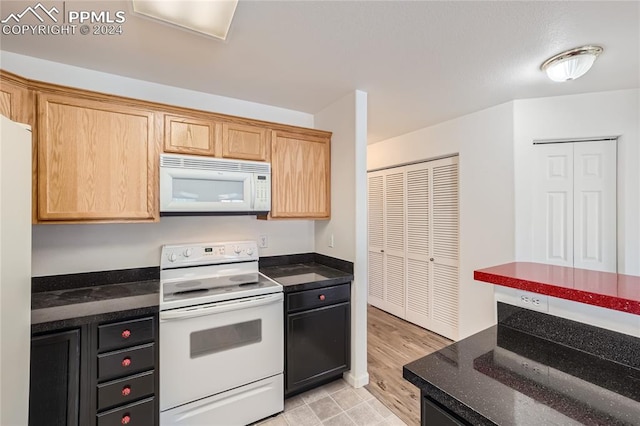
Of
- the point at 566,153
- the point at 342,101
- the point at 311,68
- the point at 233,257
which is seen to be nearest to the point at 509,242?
the point at 566,153

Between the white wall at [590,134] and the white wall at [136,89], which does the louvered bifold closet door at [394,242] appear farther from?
the white wall at [136,89]

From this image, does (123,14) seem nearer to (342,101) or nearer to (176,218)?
(176,218)

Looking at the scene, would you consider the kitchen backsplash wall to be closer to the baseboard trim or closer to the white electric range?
the white electric range

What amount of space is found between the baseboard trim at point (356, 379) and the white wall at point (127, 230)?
4.04 ft

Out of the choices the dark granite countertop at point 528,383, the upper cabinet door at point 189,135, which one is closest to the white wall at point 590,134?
the dark granite countertop at point 528,383

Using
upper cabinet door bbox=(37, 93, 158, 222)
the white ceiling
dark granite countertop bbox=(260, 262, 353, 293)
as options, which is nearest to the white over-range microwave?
upper cabinet door bbox=(37, 93, 158, 222)

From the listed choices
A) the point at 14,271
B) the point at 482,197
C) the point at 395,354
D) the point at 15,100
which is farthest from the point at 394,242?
the point at 15,100

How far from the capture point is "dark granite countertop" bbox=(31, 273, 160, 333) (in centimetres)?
148

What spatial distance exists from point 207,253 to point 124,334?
839 mm

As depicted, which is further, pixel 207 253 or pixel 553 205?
pixel 553 205

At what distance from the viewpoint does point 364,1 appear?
1.38m

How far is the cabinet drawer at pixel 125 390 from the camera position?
5.14 feet

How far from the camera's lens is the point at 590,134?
2453 mm

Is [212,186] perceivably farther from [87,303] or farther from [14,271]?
[14,271]
